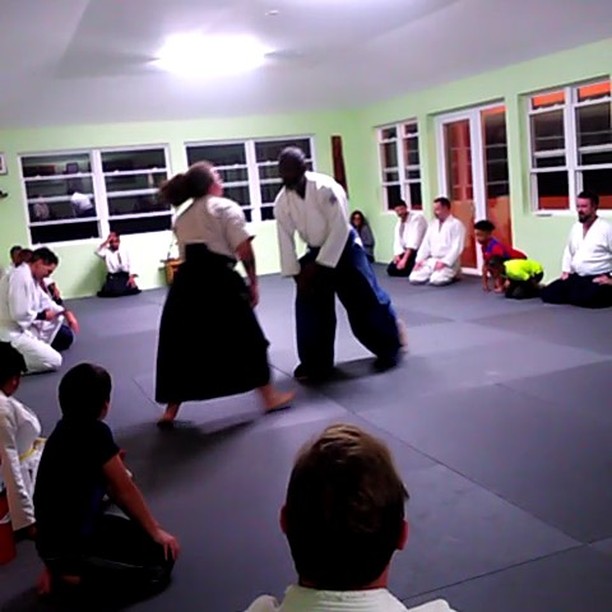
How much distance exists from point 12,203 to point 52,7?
5.44 meters

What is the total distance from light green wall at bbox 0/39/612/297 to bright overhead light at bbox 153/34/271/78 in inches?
83.0

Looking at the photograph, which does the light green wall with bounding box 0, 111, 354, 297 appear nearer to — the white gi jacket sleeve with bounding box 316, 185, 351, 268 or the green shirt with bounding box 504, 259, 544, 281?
the green shirt with bounding box 504, 259, 544, 281

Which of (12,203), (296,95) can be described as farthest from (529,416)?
(12,203)

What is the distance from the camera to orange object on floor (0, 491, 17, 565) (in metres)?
2.97

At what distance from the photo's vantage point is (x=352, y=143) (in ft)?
40.5

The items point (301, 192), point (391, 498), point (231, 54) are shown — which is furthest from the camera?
point (231, 54)

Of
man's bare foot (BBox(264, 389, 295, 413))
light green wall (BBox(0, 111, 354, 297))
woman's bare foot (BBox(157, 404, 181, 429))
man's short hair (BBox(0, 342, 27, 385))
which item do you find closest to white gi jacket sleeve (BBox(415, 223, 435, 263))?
light green wall (BBox(0, 111, 354, 297))

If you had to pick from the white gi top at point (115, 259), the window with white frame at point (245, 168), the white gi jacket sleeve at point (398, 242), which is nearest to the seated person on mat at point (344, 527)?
the white gi jacket sleeve at point (398, 242)

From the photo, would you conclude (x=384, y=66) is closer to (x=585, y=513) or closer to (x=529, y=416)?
(x=529, y=416)

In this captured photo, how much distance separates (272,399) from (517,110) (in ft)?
17.8

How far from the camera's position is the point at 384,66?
31.6ft

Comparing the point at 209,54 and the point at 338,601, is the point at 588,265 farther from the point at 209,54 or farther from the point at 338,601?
the point at 338,601

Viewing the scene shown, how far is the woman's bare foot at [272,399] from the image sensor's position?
462 centimetres

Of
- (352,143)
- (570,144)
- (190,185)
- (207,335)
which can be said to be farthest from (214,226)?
(352,143)
